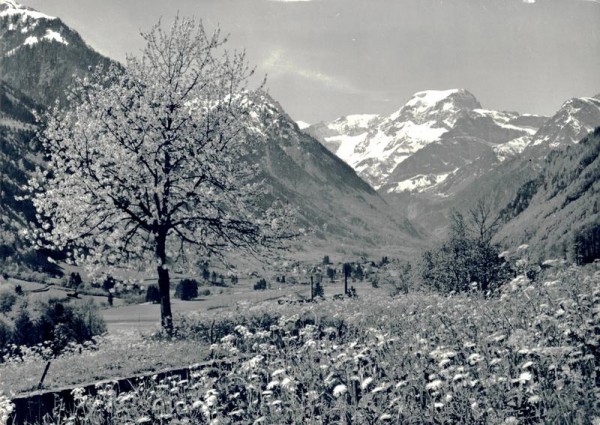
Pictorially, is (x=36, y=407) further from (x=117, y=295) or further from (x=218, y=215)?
(x=117, y=295)

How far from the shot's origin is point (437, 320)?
46.2 ft

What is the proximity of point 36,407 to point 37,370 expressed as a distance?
672 centimetres

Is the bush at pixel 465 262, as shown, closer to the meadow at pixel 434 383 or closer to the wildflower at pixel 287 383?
the meadow at pixel 434 383

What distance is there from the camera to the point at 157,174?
25641mm

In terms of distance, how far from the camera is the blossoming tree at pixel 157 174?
25156mm

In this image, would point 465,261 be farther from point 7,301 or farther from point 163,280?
point 7,301

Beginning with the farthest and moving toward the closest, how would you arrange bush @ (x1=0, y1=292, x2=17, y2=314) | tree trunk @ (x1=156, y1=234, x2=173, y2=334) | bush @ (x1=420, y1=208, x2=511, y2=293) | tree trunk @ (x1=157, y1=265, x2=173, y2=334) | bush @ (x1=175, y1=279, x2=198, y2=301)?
bush @ (x1=175, y1=279, x2=198, y2=301), bush @ (x1=0, y1=292, x2=17, y2=314), bush @ (x1=420, y1=208, x2=511, y2=293), tree trunk @ (x1=156, y1=234, x2=173, y2=334), tree trunk @ (x1=157, y1=265, x2=173, y2=334)

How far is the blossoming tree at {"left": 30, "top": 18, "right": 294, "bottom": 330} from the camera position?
82.5 ft

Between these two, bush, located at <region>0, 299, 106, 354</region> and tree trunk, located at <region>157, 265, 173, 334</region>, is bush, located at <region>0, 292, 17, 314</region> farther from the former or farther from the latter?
tree trunk, located at <region>157, 265, 173, 334</region>

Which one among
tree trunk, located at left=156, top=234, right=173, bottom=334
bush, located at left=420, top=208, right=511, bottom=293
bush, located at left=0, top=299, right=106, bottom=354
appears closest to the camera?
tree trunk, located at left=156, top=234, right=173, bottom=334

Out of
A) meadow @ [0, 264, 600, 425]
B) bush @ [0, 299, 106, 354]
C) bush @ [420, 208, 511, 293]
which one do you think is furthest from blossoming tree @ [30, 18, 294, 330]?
bush @ [0, 299, 106, 354]

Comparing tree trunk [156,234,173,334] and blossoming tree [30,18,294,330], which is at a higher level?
blossoming tree [30,18,294,330]

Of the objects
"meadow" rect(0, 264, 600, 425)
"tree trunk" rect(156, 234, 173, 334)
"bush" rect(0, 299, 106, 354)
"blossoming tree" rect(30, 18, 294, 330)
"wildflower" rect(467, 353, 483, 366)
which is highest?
"blossoming tree" rect(30, 18, 294, 330)

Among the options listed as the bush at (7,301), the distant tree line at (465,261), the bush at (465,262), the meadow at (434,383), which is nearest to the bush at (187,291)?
the bush at (7,301)
